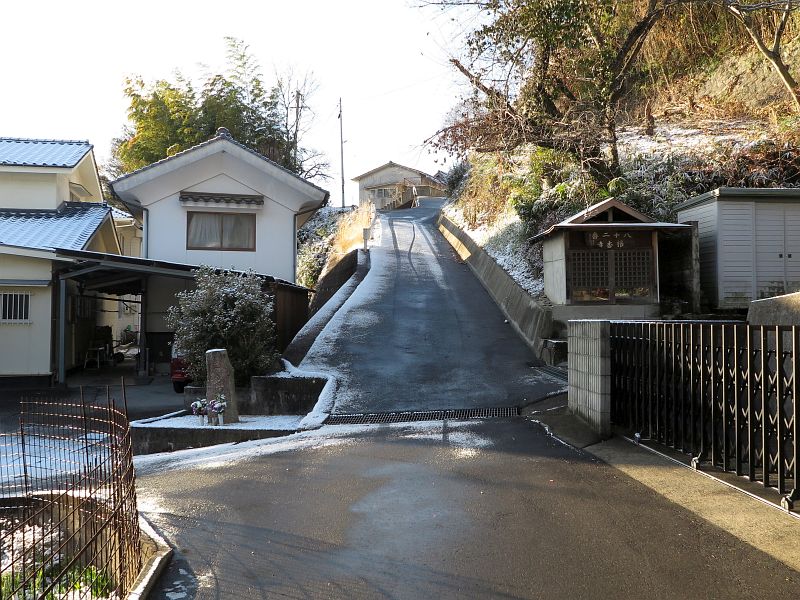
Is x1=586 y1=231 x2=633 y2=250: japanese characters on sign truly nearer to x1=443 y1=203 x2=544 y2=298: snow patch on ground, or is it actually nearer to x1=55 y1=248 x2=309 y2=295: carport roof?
x1=443 y1=203 x2=544 y2=298: snow patch on ground

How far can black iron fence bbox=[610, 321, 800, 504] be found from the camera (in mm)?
4660

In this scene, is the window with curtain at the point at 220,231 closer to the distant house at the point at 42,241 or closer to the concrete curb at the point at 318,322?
the distant house at the point at 42,241

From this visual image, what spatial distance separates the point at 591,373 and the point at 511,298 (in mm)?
8874

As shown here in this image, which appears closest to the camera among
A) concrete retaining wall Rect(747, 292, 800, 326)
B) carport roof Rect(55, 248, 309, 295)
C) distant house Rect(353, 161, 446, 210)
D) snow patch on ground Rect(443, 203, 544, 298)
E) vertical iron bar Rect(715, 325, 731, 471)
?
vertical iron bar Rect(715, 325, 731, 471)

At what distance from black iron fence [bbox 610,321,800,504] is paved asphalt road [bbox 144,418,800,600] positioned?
81 cm

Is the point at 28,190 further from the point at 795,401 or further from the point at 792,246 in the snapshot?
the point at 795,401

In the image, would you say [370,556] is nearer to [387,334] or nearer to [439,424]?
[439,424]

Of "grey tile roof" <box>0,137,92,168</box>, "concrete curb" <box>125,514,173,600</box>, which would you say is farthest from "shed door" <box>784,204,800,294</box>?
"grey tile roof" <box>0,137,92,168</box>

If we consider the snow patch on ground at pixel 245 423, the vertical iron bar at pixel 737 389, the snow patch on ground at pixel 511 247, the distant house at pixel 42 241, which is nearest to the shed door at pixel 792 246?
the snow patch on ground at pixel 511 247

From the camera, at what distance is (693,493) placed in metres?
5.24

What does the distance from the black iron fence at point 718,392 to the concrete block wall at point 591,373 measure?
0.72ft

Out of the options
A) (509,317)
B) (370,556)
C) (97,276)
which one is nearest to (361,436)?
(370,556)

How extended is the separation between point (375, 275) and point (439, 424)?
12.5 metres

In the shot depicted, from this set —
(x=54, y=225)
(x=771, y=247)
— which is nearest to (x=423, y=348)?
(x=771, y=247)
